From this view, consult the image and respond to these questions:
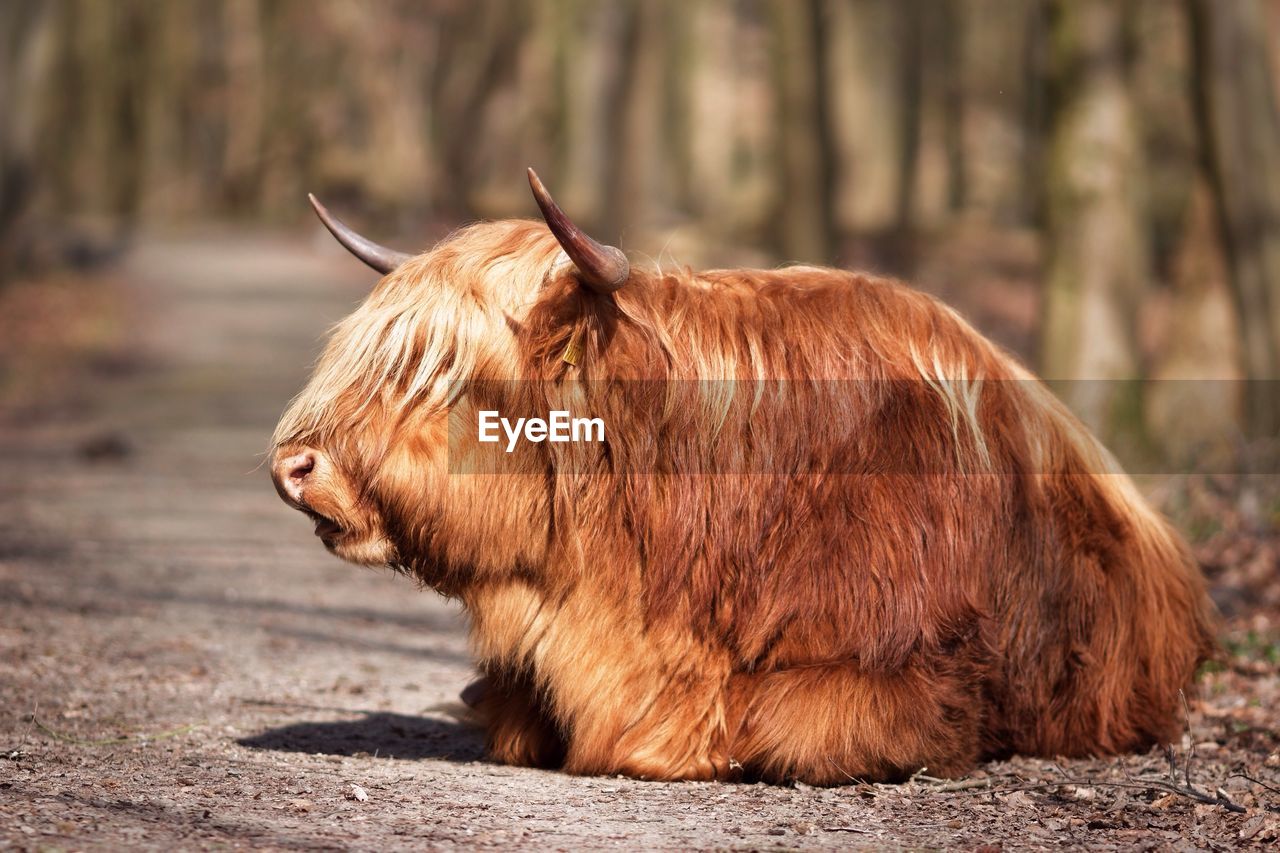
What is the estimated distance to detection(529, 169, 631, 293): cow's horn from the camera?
12.6 feet

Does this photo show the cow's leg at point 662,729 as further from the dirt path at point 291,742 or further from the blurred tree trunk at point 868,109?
the blurred tree trunk at point 868,109

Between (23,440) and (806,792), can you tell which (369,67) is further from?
(806,792)

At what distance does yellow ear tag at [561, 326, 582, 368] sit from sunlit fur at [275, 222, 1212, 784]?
2cm

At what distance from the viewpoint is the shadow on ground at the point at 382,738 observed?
15.6 feet

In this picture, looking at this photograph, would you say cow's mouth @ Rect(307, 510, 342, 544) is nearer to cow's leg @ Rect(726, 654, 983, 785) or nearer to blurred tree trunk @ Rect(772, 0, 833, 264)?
cow's leg @ Rect(726, 654, 983, 785)

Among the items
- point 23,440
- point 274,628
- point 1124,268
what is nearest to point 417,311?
point 274,628

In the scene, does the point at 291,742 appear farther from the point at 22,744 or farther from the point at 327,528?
the point at 327,528

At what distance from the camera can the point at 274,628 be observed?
689 cm

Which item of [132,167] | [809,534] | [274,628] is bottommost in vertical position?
[274,628]

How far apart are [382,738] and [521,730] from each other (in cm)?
74

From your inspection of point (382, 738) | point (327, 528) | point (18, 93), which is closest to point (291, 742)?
point (382, 738)

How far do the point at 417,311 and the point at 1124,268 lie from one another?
7.84 meters

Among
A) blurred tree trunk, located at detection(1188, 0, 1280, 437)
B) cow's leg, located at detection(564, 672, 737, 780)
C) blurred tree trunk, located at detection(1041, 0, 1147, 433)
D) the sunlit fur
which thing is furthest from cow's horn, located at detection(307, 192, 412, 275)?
blurred tree trunk, located at detection(1188, 0, 1280, 437)

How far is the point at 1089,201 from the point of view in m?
10.7
